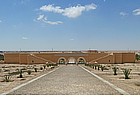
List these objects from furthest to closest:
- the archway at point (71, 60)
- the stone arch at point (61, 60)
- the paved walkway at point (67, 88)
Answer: the archway at point (71, 60) < the stone arch at point (61, 60) < the paved walkway at point (67, 88)

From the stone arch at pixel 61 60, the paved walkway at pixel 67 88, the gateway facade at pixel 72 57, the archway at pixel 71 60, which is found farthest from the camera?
the archway at pixel 71 60

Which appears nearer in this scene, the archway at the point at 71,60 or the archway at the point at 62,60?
the archway at the point at 62,60

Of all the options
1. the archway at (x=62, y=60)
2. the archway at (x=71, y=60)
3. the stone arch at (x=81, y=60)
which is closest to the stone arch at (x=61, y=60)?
the archway at (x=62, y=60)

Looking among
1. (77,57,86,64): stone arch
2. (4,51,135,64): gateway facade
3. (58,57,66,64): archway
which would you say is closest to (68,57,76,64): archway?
(4,51,135,64): gateway facade

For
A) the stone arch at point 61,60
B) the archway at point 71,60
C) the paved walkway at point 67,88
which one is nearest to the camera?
the paved walkway at point 67,88

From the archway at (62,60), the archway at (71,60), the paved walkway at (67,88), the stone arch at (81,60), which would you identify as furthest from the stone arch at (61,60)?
the paved walkway at (67,88)

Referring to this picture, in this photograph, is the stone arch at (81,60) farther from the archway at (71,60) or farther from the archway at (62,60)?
the archway at (62,60)

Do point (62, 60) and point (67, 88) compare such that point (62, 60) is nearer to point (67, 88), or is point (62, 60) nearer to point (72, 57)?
point (72, 57)

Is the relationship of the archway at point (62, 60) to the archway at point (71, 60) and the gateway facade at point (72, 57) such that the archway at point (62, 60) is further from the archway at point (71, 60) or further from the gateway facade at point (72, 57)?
the archway at point (71, 60)

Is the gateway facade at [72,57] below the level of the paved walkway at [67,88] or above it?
above

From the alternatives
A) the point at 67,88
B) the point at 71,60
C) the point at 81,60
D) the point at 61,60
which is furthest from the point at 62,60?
the point at 67,88

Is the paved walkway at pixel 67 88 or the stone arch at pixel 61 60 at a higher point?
the stone arch at pixel 61 60
